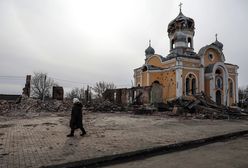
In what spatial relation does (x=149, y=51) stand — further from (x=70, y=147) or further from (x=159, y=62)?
(x=70, y=147)

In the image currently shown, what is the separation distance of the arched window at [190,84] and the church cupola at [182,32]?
5.52m

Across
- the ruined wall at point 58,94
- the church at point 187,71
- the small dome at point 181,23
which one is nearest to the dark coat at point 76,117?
the ruined wall at point 58,94

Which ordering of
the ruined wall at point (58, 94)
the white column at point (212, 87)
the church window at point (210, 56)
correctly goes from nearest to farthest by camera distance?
the ruined wall at point (58, 94), the white column at point (212, 87), the church window at point (210, 56)

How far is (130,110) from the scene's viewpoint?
22.6 metres

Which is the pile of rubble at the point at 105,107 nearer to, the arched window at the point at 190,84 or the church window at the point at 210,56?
the arched window at the point at 190,84

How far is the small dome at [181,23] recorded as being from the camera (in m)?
35.1

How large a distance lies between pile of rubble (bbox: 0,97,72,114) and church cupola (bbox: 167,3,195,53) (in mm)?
20054

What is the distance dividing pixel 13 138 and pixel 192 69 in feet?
90.1

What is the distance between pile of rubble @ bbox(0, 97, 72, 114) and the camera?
20750mm

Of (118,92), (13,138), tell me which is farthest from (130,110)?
(13,138)

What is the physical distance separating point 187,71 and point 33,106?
20.0m

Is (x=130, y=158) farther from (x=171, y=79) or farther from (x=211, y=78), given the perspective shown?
(x=211, y=78)

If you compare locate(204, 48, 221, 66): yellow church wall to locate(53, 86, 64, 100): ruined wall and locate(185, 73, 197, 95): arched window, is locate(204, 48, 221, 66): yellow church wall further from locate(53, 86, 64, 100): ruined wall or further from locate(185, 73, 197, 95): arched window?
locate(53, 86, 64, 100): ruined wall

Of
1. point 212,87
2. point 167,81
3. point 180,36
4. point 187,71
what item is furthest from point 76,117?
point 180,36
